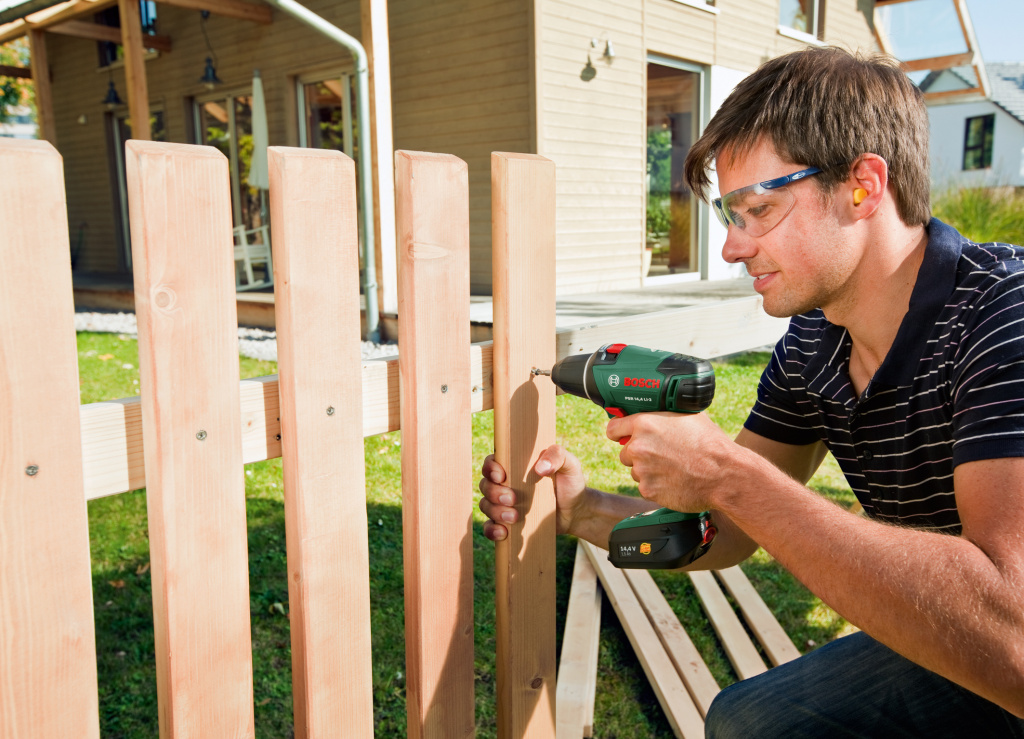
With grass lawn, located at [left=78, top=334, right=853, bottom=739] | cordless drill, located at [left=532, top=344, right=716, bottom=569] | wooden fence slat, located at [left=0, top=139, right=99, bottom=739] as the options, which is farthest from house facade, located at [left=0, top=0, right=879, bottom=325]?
wooden fence slat, located at [left=0, top=139, right=99, bottom=739]

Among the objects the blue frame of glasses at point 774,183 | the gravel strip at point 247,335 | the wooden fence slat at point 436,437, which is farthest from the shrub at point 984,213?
the wooden fence slat at point 436,437

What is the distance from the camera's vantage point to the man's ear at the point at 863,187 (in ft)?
5.72

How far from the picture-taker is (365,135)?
7.60 meters

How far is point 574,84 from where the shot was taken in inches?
370

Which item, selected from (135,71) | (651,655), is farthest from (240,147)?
(651,655)

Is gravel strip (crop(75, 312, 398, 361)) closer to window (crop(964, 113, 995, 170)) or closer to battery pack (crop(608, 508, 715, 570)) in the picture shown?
battery pack (crop(608, 508, 715, 570))

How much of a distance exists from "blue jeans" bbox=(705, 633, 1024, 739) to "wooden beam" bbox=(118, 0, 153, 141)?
985 centimetres

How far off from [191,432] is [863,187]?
1.47 metres

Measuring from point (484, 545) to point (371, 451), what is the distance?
147 cm

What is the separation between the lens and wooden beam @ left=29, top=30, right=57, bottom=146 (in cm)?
1200

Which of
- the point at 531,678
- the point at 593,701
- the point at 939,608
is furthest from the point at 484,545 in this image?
the point at 939,608

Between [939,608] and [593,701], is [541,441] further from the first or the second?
[593,701]

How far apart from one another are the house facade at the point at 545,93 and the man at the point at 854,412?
6.48m

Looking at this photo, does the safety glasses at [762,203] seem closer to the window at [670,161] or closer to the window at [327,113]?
the window at [670,161]
